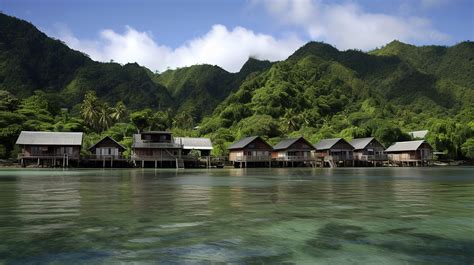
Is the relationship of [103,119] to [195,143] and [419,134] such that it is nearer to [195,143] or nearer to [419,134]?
[195,143]

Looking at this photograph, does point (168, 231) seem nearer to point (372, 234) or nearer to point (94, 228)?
point (94, 228)

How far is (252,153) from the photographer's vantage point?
75.6 metres

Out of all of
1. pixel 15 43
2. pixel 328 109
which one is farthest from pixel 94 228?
pixel 15 43

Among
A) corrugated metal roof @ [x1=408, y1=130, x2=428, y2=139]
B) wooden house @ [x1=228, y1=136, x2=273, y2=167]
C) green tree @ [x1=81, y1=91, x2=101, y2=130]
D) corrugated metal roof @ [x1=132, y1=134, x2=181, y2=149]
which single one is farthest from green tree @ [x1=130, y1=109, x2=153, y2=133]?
corrugated metal roof @ [x1=408, y1=130, x2=428, y2=139]

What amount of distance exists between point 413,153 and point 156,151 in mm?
51759

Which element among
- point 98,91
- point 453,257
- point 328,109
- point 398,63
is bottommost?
point 453,257

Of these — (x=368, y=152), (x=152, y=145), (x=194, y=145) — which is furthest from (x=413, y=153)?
(x=152, y=145)

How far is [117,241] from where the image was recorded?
8.64 m

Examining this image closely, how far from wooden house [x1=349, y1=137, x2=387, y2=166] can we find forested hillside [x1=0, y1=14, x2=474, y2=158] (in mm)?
8680

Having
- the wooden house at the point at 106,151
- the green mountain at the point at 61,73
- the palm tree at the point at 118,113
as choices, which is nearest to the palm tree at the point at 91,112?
the palm tree at the point at 118,113

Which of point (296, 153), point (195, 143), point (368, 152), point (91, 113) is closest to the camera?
A: point (195, 143)

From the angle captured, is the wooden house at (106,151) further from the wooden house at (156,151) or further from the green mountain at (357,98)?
the green mountain at (357,98)

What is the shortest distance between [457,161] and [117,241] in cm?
9339

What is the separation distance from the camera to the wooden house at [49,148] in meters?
62.0
